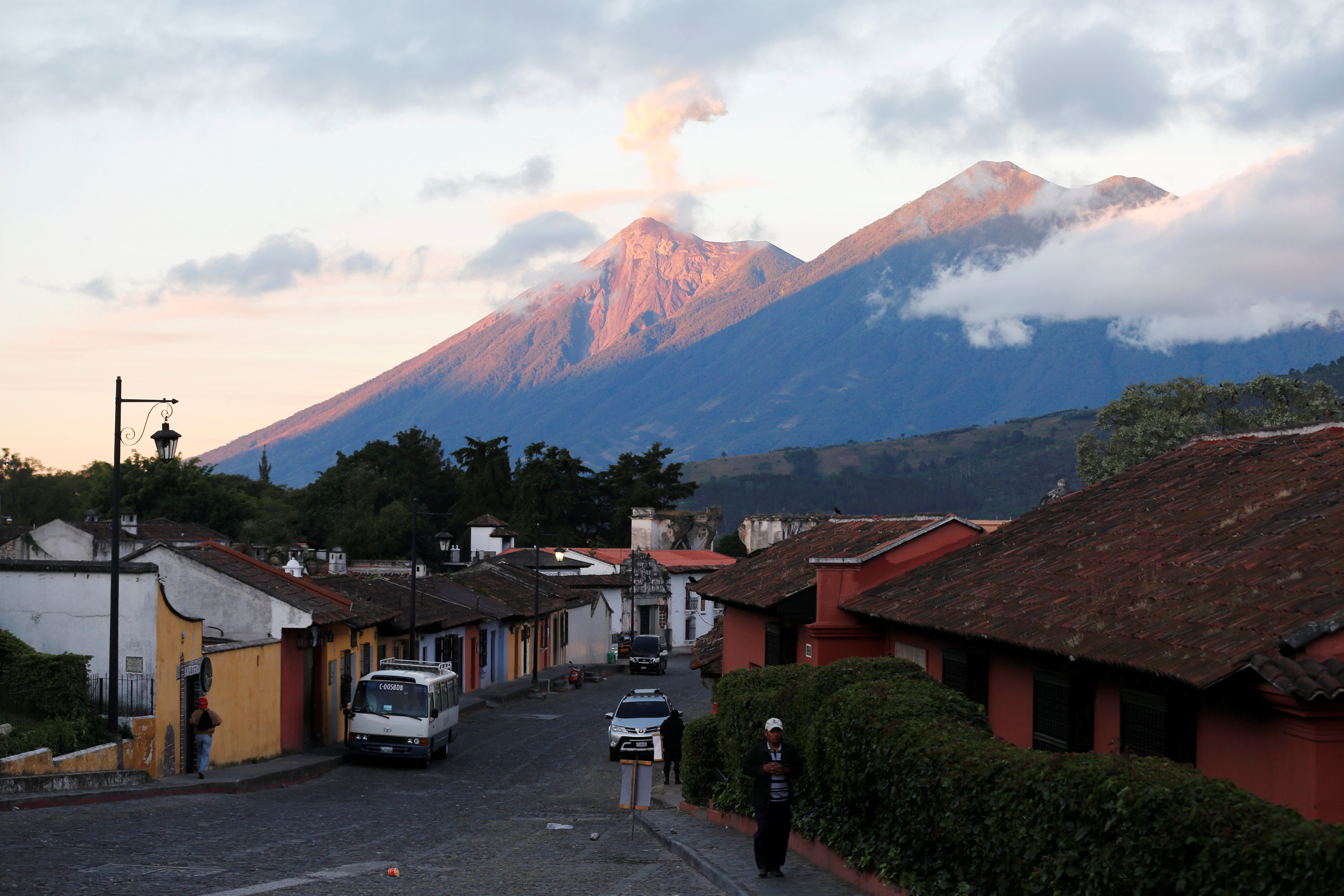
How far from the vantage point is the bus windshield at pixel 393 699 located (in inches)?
1091

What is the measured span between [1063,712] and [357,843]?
348 inches

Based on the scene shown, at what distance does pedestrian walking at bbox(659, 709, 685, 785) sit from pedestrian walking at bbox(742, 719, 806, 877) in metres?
13.4

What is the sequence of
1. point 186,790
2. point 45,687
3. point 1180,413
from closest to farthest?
point 45,687, point 186,790, point 1180,413

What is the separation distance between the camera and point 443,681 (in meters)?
29.3

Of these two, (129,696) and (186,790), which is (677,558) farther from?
(186,790)

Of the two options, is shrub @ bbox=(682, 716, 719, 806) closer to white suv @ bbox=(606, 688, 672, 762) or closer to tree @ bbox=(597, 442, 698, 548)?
white suv @ bbox=(606, 688, 672, 762)

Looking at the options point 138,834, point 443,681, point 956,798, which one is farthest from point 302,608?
point 956,798

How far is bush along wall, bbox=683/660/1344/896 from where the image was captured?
20.1ft

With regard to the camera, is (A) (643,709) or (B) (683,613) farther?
(B) (683,613)

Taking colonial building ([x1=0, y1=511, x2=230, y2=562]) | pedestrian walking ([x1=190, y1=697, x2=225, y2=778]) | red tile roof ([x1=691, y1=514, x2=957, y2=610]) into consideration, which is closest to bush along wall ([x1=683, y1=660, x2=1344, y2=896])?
red tile roof ([x1=691, y1=514, x2=957, y2=610])

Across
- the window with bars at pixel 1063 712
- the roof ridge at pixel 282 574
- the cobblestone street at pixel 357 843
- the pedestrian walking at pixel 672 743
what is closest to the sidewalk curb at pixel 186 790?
the cobblestone street at pixel 357 843

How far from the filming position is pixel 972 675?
1501 cm

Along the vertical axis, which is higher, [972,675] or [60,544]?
[60,544]

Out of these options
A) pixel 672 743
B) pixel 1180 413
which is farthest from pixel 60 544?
pixel 1180 413
